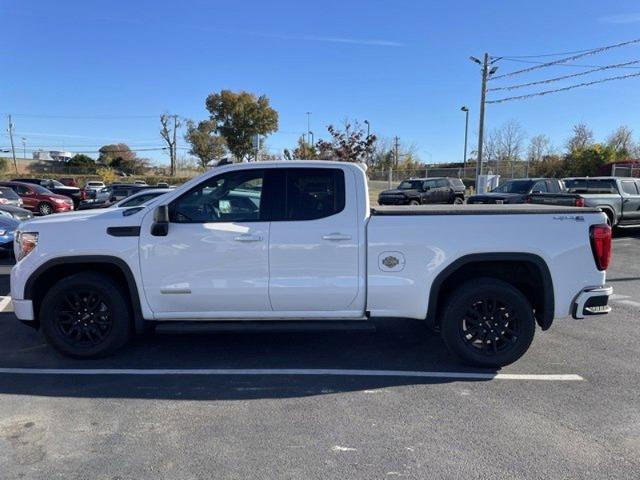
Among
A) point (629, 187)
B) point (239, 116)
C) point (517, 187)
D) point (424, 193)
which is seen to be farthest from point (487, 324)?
point (239, 116)

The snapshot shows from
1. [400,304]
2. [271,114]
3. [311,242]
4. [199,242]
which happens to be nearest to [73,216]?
[199,242]

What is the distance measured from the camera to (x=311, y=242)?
15.3 feet

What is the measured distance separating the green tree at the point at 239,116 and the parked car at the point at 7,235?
1812 inches

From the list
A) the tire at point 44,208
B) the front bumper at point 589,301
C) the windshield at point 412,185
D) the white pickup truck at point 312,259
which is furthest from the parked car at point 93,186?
the front bumper at point 589,301

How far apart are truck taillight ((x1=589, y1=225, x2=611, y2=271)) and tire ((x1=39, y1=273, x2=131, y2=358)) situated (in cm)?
436

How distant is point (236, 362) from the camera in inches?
199

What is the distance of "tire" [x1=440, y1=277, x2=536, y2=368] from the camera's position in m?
4.73

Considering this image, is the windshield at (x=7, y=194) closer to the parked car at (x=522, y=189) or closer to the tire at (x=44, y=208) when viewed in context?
the tire at (x=44, y=208)

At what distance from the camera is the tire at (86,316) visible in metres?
4.86

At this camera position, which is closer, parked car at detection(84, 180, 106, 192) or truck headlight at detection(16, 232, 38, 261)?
truck headlight at detection(16, 232, 38, 261)

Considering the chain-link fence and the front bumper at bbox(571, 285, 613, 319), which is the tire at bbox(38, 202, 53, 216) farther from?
the chain-link fence

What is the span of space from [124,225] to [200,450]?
2.28m

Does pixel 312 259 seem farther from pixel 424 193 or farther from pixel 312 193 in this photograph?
pixel 424 193

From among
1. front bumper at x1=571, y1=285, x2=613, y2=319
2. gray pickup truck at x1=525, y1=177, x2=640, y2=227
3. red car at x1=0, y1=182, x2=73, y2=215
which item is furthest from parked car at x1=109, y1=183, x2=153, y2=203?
→ front bumper at x1=571, y1=285, x2=613, y2=319
